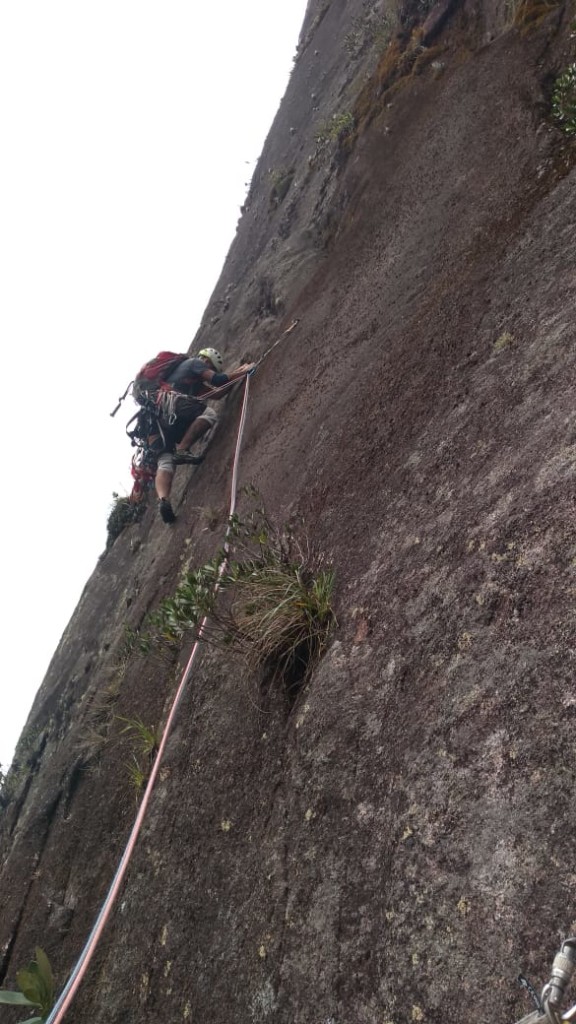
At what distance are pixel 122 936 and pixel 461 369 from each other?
3.47 m

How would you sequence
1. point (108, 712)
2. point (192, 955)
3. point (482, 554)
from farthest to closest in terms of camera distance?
point (108, 712) < point (192, 955) < point (482, 554)

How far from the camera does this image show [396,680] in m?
2.96

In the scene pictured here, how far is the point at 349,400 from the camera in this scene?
5234mm

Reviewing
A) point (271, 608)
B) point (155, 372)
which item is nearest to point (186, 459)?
point (155, 372)

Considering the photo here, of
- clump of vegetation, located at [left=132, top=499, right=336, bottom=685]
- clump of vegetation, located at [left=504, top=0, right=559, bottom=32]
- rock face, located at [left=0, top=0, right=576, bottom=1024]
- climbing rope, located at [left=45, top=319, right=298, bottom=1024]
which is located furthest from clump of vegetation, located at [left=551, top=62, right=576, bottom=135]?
climbing rope, located at [left=45, top=319, right=298, bottom=1024]

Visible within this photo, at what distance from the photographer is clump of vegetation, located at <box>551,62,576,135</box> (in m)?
4.50

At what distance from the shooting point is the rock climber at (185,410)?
27.7 feet

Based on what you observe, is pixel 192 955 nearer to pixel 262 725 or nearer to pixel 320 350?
pixel 262 725

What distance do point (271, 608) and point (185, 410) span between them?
526 cm

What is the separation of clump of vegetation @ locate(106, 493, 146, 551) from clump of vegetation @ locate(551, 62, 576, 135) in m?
7.04

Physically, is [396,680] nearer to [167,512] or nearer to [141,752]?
[141,752]

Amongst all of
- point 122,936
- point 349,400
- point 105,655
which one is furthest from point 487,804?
point 105,655

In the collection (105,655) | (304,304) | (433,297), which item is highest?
(304,304)

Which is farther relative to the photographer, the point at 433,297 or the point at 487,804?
the point at 433,297
